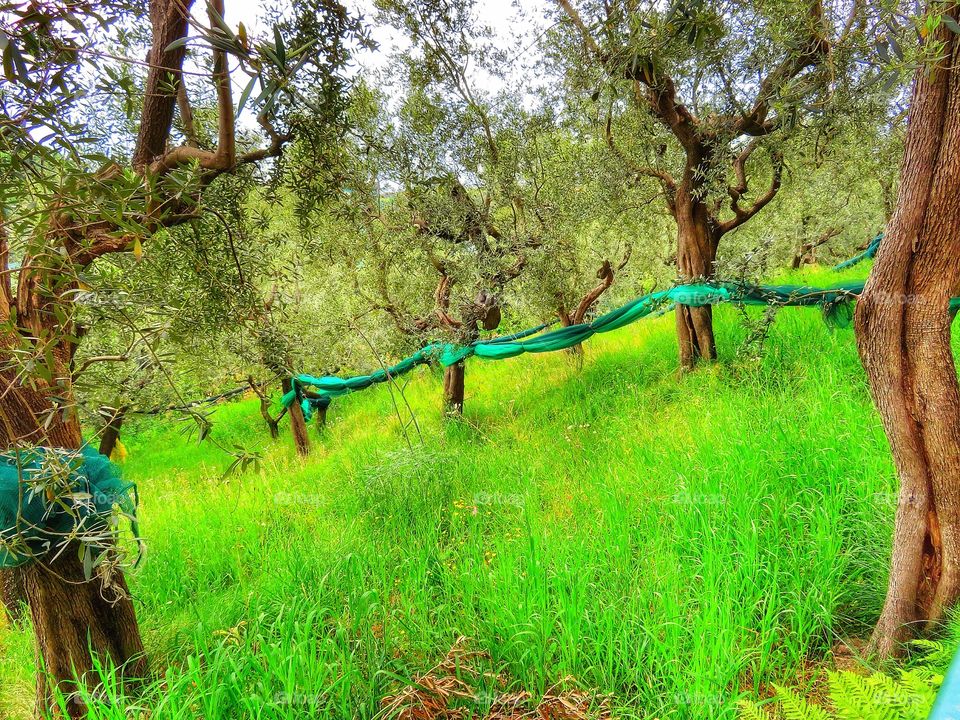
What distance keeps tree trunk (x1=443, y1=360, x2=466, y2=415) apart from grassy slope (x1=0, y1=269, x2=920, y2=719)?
1.35m

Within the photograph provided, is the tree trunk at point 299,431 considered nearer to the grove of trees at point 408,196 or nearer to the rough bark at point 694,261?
the grove of trees at point 408,196

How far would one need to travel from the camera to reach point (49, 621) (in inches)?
97.6

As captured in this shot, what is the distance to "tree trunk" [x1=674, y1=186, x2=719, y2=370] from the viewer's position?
611cm

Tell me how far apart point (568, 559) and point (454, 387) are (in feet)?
14.5

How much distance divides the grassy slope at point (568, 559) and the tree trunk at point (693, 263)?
0.49 metres

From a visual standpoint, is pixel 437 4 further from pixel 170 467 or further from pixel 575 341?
pixel 170 467

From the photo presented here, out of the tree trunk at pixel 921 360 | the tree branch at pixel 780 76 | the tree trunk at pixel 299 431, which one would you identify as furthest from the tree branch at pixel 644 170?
the tree trunk at pixel 299 431

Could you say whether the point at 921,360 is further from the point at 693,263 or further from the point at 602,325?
the point at 693,263

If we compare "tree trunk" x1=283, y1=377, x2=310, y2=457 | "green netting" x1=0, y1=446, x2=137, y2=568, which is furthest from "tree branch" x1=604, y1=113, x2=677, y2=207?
"tree trunk" x1=283, y1=377, x2=310, y2=457

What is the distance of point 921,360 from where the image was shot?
7.47ft

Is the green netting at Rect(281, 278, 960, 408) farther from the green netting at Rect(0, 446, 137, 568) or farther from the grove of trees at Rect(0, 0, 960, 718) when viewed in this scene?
the green netting at Rect(0, 446, 137, 568)

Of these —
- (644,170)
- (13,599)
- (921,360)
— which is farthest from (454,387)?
(921,360)

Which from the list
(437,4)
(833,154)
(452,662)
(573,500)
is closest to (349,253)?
(437,4)

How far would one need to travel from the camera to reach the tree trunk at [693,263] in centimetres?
611
